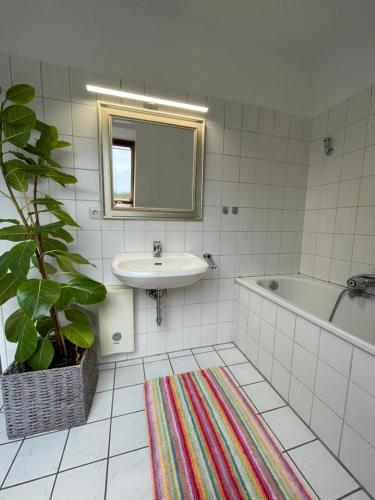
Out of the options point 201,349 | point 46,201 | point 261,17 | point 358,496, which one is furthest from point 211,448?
point 261,17

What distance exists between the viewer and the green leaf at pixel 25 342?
95 cm

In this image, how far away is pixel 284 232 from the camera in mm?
1917

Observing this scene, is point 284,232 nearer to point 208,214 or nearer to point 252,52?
point 208,214

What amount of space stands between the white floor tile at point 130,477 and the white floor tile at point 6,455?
437 millimetres

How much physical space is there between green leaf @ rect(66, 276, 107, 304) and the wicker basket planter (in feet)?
1.19

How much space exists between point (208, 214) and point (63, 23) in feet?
4.71

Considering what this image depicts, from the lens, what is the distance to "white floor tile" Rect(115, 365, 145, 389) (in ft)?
4.73

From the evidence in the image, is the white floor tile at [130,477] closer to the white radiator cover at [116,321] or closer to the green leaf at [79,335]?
the green leaf at [79,335]

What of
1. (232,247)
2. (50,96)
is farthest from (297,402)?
(50,96)

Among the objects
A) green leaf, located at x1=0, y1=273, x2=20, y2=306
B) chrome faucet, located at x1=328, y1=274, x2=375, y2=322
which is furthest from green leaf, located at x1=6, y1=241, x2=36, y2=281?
chrome faucet, located at x1=328, y1=274, x2=375, y2=322

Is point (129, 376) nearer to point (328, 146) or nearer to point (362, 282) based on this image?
point (362, 282)

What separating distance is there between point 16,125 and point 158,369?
64.5 inches

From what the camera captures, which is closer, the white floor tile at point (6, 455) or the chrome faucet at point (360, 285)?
the white floor tile at point (6, 455)

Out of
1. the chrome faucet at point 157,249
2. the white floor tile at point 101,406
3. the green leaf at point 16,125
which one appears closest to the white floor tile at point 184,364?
the white floor tile at point 101,406
